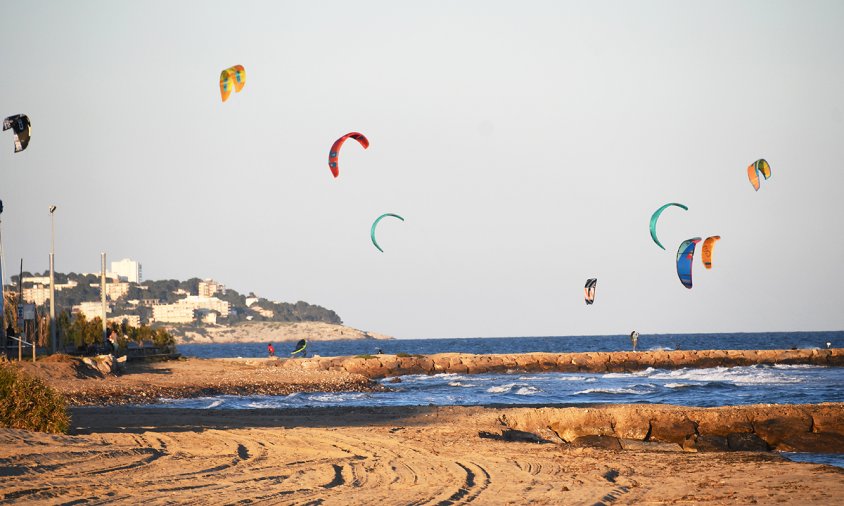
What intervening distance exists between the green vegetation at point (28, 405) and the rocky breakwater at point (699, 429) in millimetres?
5990

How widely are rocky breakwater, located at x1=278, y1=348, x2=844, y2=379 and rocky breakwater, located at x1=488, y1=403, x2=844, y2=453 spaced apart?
26920 millimetres

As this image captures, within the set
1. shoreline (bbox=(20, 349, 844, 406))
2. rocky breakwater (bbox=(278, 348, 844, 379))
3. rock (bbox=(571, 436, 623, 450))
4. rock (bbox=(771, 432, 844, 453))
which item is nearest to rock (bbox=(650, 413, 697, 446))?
rock (bbox=(571, 436, 623, 450))

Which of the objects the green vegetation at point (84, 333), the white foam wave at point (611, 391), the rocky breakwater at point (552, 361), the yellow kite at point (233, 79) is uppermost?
the yellow kite at point (233, 79)

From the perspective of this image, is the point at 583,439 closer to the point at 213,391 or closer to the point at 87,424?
the point at 87,424

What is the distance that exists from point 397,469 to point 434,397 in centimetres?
1685

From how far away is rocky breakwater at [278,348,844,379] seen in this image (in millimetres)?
43094

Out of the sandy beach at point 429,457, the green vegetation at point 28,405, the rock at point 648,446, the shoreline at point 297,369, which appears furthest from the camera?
the shoreline at point 297,369

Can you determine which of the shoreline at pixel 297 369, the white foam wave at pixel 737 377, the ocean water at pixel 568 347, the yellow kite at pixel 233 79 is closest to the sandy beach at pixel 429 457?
the shoreline at pixel 297 369

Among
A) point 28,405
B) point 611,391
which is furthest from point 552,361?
point 28,405

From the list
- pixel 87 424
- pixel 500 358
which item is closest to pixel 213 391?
pixel 87 424

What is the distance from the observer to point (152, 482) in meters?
9.08

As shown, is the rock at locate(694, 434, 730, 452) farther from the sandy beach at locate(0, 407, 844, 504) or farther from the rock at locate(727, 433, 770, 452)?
the sandy beach at locate(0, 407, 844, 504)

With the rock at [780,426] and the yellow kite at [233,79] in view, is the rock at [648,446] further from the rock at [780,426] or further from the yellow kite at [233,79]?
the yellow kite at [233,79]

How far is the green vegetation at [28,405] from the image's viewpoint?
38.7ft
